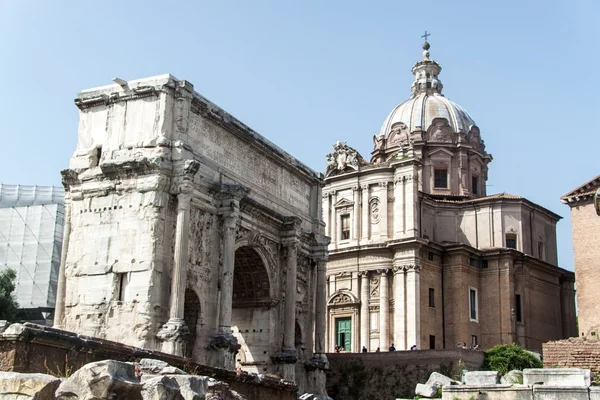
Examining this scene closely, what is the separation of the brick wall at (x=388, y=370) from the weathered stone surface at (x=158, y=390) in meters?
29.2

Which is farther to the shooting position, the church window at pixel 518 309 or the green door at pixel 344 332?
the church window at pixel 518 309

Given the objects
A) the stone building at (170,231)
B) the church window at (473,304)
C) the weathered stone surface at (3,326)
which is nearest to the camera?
the weathered stone surface at (3,326)

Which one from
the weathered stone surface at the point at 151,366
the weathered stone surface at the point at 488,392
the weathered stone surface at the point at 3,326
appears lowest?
the weathered stone surface at the point at 488,392

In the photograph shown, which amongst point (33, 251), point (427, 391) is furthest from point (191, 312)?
Answer: point (33, 251)

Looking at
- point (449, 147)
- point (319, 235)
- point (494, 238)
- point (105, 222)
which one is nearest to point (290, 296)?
point (319, 235)

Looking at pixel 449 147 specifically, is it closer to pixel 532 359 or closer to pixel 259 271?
pixel 532 359

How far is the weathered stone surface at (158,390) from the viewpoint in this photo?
909cm

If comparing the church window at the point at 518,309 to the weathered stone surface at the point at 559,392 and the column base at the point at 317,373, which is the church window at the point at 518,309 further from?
the weathered stone surface at the point at 559,392

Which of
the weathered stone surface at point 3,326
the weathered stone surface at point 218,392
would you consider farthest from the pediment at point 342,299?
the weathered stone surface at point 218,392

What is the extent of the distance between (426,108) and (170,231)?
105 feet

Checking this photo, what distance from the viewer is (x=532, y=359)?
40.9m

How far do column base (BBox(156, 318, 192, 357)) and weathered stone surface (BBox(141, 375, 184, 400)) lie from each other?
18656 millimetres

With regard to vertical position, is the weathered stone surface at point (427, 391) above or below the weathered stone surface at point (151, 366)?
below

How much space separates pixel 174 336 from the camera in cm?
2767
